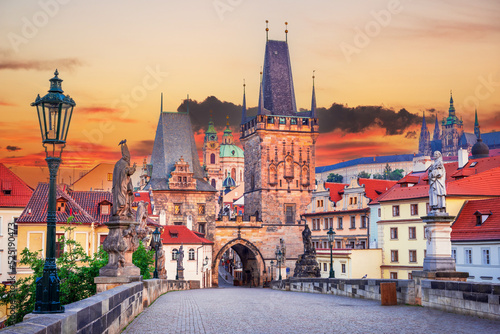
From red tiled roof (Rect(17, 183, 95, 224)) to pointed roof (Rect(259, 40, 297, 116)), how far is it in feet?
147

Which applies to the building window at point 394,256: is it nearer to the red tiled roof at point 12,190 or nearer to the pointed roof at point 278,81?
the red tiled roof at point 12,190

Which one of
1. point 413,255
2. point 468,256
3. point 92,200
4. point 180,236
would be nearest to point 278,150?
point 180,236

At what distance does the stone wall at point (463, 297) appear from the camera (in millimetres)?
13242

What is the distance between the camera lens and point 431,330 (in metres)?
12.3

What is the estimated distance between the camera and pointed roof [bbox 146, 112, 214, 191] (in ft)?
277

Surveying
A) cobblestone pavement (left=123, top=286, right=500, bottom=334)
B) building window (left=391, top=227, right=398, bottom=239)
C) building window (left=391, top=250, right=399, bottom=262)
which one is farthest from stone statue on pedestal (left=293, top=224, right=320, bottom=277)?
building window (left=391, top=227, right=398, bottom=239)

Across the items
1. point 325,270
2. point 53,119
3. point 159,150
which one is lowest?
point 325,270

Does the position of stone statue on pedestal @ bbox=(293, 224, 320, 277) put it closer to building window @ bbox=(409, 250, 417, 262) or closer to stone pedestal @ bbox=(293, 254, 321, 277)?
stone pedestal @ bbox=(293, 254, 321, 277)

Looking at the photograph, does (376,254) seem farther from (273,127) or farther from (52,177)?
(52,177)

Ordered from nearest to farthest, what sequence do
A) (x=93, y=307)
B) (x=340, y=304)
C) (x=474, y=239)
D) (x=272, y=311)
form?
(x=93, y=307), (x=272, y=311), (x=340, y=304), (x=474, y=239)

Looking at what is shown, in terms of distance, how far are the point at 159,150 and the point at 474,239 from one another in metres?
52.4

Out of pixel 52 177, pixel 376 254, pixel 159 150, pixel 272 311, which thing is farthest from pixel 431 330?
pixel 159 150

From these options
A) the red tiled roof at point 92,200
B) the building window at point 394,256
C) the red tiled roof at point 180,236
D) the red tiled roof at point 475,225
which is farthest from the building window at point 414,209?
the red tiled roof at point 180,236

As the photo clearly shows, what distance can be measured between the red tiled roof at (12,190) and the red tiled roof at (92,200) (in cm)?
432
